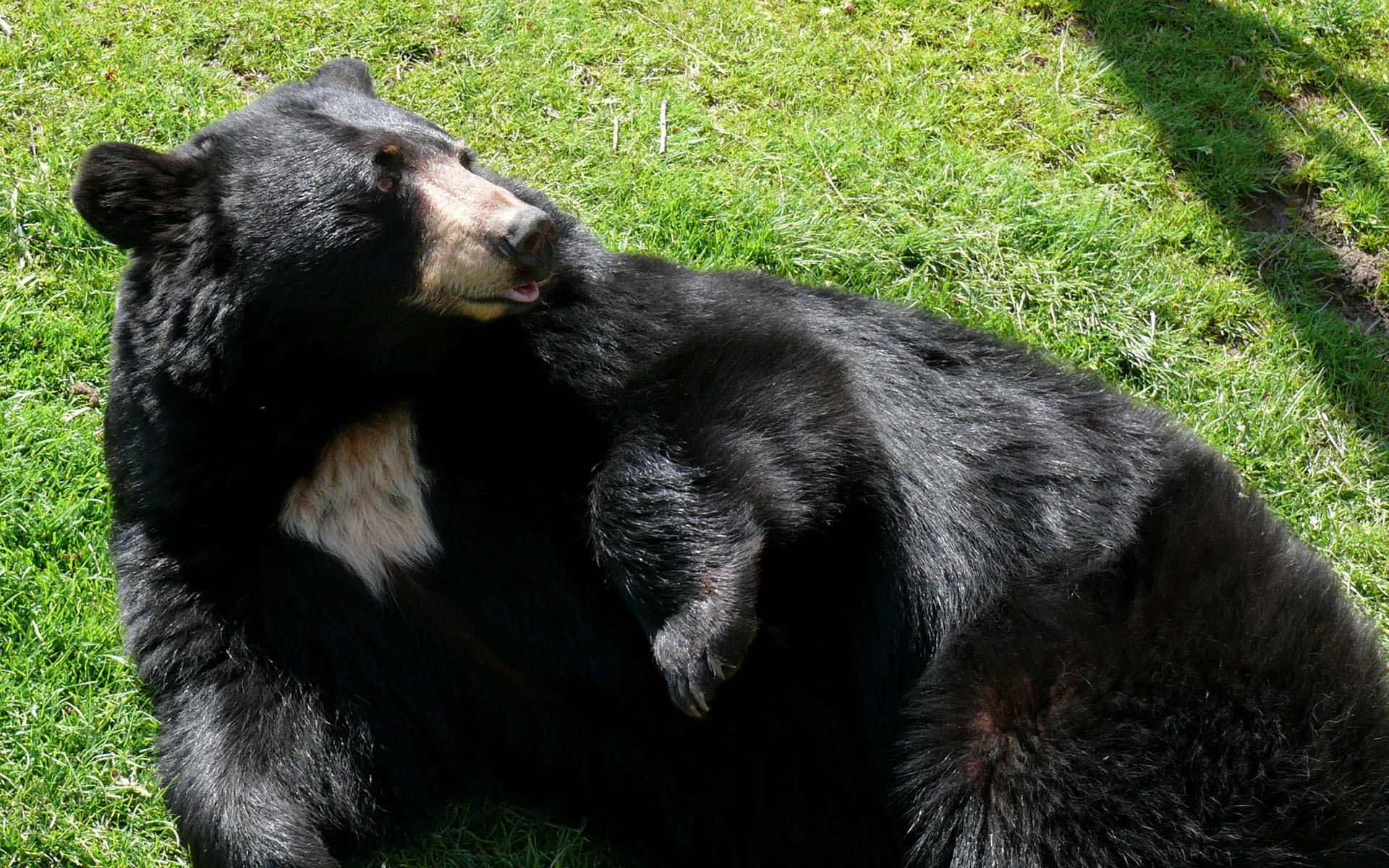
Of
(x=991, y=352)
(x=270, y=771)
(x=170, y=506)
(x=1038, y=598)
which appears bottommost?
(x=270, y=771)

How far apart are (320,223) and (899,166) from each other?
10.1ft

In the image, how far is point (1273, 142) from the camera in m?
5.79

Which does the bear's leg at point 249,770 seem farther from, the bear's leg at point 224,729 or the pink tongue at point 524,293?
the pink tongue at point 524,293

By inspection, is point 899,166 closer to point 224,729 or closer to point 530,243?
point 530,243

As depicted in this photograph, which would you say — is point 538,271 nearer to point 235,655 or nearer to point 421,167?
point 421,167

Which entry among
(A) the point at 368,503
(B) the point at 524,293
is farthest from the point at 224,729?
(B) the point at 524,293

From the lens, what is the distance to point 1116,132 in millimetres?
5836

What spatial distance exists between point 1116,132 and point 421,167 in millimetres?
3646

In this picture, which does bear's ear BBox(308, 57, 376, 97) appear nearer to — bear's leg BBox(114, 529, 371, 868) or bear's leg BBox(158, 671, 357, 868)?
bear's leg BBox(114, 529, 371, 868)

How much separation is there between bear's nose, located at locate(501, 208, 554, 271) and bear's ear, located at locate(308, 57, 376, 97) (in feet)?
3.43

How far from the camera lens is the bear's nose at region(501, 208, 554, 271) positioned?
347cm

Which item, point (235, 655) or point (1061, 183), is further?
point (1061, 183)

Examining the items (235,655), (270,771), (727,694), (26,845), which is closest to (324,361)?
(235,655)

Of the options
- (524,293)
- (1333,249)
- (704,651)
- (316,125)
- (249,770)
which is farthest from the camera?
(1333,249)
